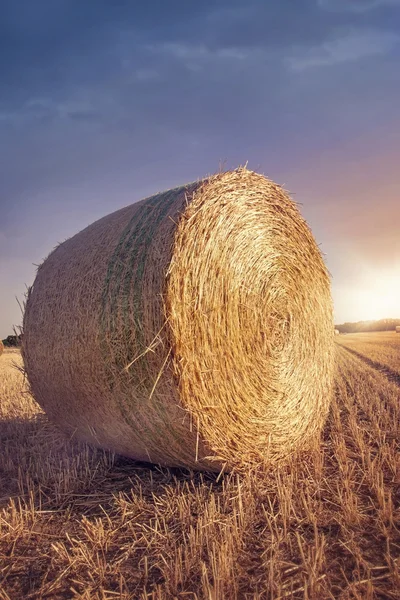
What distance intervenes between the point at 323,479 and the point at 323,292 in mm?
2200

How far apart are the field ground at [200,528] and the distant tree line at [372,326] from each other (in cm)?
5126

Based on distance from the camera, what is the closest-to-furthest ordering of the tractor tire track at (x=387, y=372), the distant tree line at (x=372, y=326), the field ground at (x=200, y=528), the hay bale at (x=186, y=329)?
the field ground at (x=200, y=528) → the hay bale at (x=186, y=329) → the tractor tire track at (x=387, y=372) → the distant tree line at (x=372, y=326)

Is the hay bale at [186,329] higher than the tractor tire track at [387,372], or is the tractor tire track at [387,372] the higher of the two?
the hay bale at [186,329]

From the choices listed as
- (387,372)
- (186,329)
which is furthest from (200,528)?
(387,372)

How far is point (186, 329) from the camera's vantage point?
4.02 m

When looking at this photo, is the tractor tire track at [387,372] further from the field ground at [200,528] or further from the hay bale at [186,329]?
the hay bale at [186,329]

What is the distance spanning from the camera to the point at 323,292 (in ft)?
19.8

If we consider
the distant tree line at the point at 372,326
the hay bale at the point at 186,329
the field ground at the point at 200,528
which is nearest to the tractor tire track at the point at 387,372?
the field ground at the point at 200,528

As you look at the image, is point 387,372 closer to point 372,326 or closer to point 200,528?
point 200,528

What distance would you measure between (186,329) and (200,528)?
1.35 metres

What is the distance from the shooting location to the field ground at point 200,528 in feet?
9.58

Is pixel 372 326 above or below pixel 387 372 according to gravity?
above

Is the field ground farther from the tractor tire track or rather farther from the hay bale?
the tractor tire track

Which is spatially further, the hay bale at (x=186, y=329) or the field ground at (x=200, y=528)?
the hay bale at (x=186, y=329)
